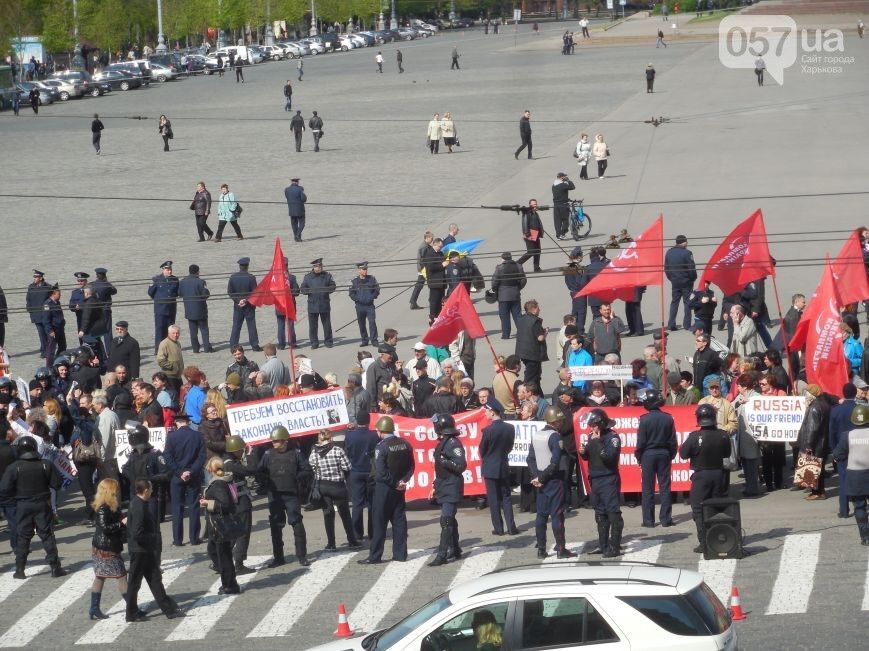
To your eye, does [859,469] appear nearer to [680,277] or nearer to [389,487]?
[389,487]

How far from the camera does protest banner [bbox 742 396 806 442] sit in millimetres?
15844

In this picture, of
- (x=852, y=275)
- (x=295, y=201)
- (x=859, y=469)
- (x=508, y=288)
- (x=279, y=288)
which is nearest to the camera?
(x=859, y=469)

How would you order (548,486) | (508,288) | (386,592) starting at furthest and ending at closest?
1. (508,288)
2. (548,486)
3. (386,592)

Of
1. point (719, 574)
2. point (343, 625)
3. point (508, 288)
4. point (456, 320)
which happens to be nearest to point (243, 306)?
point (508, 288)

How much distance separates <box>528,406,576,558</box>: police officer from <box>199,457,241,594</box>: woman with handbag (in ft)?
9.92

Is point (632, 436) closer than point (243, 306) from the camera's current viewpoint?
Yes

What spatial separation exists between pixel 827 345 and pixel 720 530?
3843mm

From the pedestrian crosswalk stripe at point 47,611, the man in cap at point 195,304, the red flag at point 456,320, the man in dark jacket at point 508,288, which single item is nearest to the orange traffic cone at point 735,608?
the pedestrian crosswalk stripe at point 47,611

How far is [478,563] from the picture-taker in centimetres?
1456

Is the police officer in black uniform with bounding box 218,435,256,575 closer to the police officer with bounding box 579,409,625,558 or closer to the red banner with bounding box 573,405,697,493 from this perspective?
the police officer with bounding box 579,409,625,558

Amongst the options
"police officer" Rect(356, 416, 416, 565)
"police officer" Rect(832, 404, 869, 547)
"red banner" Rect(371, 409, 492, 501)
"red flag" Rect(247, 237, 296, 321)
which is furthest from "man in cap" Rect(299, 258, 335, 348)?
"police officer" Rect(832, 404, 869, 547)

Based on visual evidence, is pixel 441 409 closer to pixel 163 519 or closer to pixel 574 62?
pixel 163 519

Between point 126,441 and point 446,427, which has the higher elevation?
point 446,427

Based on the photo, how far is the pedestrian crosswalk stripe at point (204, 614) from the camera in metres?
13.1
